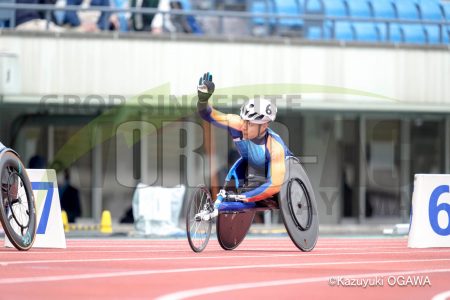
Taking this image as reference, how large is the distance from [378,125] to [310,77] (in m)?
2.99

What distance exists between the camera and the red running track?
8.43 metres

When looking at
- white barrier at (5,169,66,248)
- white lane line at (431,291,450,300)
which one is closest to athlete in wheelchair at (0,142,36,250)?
white barrier at (5,169,66,248)

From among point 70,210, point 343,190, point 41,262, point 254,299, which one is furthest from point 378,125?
point 254,299

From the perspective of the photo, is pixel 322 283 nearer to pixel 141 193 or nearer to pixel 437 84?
pixel 141 193

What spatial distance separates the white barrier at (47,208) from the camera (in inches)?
567

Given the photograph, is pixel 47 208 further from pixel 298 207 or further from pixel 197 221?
pixel 298 207

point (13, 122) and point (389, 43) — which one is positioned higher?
point (389, 43)

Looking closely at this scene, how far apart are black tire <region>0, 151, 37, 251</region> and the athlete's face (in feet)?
8.02

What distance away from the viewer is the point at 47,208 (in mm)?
14812

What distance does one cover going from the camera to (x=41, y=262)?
432 inches

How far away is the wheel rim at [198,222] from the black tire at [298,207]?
83cm

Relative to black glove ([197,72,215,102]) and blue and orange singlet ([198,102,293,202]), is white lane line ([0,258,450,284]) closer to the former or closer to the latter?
blue and orange singlet ([198,102,293,202])

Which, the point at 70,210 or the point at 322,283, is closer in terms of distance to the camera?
the point at 322,283

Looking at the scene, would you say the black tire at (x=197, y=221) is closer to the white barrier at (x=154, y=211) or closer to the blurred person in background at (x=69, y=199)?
the white barrier at (x=154, y=211)
